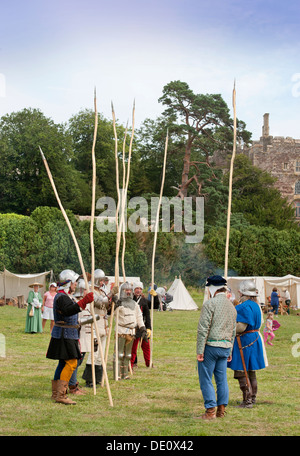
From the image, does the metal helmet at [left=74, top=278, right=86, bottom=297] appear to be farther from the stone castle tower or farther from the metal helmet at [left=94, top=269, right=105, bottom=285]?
the stone castle tower

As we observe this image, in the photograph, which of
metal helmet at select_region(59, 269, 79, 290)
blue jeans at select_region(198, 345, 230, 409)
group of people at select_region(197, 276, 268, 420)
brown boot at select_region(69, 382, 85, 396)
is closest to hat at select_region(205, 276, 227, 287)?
group of people at select_region(197, 276, 268, 420)

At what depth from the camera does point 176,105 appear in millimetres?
48875

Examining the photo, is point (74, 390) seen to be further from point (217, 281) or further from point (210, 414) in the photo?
point (217, 281)

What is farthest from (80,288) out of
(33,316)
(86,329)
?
(33,316)

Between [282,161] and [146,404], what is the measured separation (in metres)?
57.3

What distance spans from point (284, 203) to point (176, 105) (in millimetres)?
15007

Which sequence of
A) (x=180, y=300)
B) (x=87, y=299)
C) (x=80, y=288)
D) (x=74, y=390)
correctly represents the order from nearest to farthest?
(x=87, y=299), (x=74, y=390), (x=80, y=288), (x=180, y=300)

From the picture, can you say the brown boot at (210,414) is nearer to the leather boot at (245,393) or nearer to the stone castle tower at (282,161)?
the leather boot at (245,393)

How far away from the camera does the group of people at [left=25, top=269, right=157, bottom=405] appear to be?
844 cm

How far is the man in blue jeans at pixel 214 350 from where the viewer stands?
7.48 meters

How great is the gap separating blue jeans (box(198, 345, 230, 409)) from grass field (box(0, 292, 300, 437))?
9.6 inches

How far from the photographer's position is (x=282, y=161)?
6366 centimetres

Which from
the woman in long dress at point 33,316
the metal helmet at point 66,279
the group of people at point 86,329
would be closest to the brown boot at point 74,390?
the group of people at point 86,329
